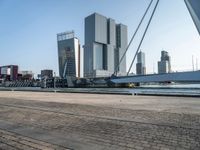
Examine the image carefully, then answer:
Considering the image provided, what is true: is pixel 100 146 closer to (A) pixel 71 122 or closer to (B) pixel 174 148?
(B) pixel 174 148

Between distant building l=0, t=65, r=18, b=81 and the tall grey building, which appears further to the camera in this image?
distant building l=0, t=65, r=18, b=81

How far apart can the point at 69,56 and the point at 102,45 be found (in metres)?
16.4

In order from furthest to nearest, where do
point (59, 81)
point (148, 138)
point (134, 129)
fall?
point (59, 81), point (134, 129), point (148, 138)

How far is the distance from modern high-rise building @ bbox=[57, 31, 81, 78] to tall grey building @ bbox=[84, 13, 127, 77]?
5.10m

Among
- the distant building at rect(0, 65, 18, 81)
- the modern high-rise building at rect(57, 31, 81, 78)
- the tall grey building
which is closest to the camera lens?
the tall grey building

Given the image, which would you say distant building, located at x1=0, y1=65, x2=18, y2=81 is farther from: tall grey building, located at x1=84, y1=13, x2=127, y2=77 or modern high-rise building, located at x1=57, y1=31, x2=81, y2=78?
tall grey building, located at x1=84, y1=13, x2=127, y2=77

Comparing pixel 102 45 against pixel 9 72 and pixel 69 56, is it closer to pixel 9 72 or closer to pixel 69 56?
pixel 69 56

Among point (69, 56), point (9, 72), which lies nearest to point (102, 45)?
point (69, 56)

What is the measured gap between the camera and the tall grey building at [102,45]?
110750mm

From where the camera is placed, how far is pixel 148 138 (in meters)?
5.94

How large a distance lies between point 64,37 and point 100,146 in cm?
12553

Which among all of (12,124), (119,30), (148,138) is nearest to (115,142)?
(148,138)

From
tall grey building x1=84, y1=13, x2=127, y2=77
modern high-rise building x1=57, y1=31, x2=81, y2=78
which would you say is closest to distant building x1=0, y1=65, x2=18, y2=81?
modern high-rise building x1=57, y1=31, x2=81, y2=78

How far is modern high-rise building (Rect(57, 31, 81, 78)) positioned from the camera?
118188mm
